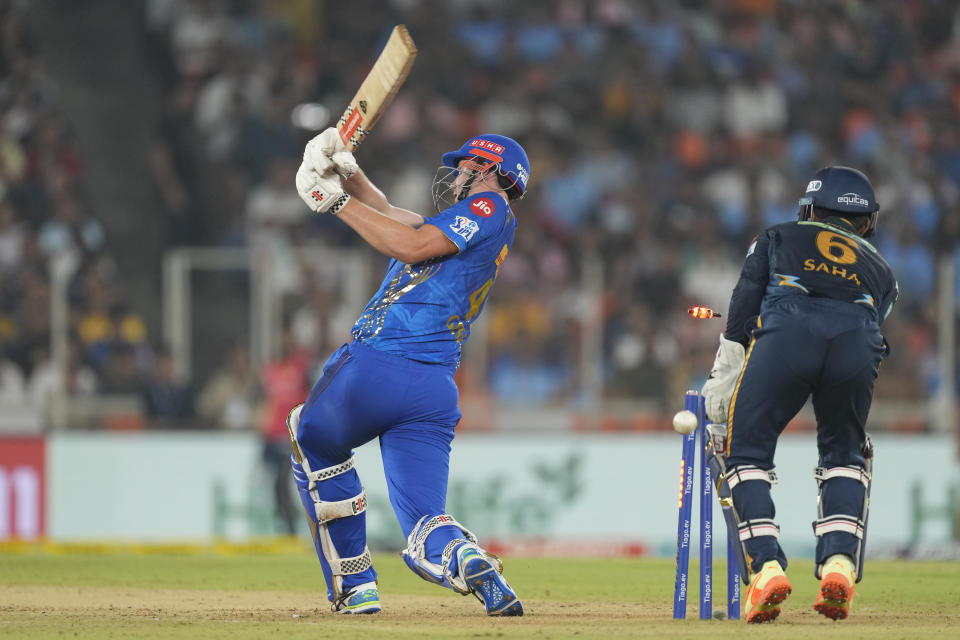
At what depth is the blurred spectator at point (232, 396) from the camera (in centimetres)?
1502

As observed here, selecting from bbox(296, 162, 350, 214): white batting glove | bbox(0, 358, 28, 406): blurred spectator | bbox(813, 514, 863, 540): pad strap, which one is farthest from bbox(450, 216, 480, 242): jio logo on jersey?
bbox(0, 358, 28, 406): blurred spectator

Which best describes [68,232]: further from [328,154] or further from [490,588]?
[490,588]

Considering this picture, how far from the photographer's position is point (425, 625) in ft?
21.3

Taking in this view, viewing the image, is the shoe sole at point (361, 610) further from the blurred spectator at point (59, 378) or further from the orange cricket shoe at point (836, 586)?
the blurred spectator at point (59, 378)

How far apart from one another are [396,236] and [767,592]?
2.09 meters

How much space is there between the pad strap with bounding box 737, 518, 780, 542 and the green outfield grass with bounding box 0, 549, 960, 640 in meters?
0.37

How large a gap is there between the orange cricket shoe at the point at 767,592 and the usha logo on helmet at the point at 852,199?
5.15ft

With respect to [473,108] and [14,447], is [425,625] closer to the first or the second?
[14,447]

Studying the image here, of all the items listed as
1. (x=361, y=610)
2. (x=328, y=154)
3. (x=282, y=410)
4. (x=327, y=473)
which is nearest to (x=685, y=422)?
(x=327, y=473)

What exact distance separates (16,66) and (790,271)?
45.8 ft

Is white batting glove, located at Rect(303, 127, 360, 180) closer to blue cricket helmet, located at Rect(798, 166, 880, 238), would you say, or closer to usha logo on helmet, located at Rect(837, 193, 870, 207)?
blue cricket helmet, located at Rect(798, 166, 880, 238)

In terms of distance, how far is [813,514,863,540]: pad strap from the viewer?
650cm

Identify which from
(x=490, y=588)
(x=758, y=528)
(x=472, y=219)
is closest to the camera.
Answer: (x=758, y=528)

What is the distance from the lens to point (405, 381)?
6754mm
